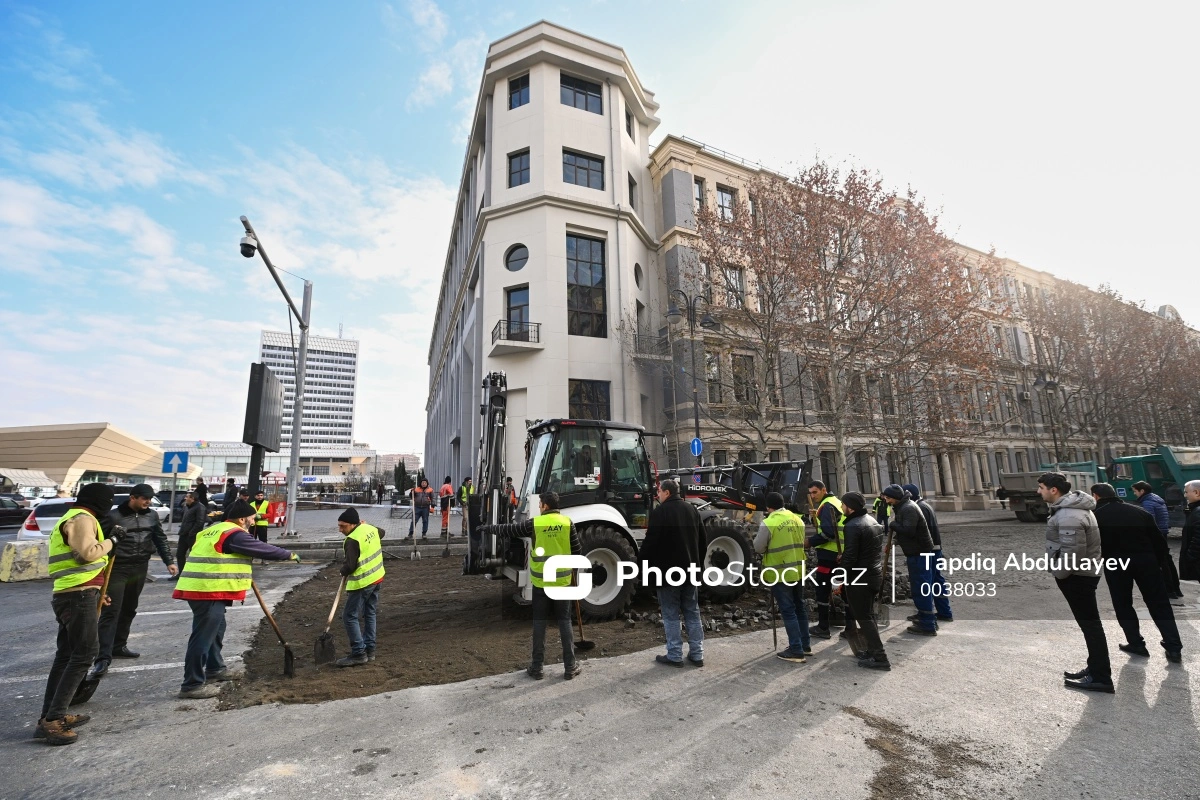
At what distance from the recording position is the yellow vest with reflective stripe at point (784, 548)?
557cm

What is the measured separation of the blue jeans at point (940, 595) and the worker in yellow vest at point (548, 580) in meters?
4.72

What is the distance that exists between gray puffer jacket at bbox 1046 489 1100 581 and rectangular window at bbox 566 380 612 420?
17.9 metres

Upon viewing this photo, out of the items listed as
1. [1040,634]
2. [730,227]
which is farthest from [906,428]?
[1040,634]

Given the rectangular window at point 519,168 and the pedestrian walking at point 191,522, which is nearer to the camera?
the pedestrian walking at point 191,522

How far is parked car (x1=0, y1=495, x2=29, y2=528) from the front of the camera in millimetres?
20922

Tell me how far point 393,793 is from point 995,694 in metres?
4.79

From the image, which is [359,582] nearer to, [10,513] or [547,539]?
[547,539]

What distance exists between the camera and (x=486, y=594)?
9219 millimetres

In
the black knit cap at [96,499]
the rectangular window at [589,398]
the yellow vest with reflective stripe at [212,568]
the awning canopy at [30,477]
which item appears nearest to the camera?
the black knit cap at [96,499]

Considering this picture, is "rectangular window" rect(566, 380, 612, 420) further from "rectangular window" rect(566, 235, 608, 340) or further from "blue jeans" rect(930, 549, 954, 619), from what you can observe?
"blue jeans" rect(930, 549, 954, 619)

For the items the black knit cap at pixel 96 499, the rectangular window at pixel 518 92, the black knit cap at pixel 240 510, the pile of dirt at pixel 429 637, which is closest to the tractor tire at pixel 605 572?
the pile of dirt at pixel 429 637

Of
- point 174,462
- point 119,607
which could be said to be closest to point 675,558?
point 119,607

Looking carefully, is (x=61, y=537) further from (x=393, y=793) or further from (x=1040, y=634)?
(x=1040, y=634)

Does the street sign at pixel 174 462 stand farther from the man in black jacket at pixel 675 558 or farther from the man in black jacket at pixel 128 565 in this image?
the man in black jacket at pixel 675 558
